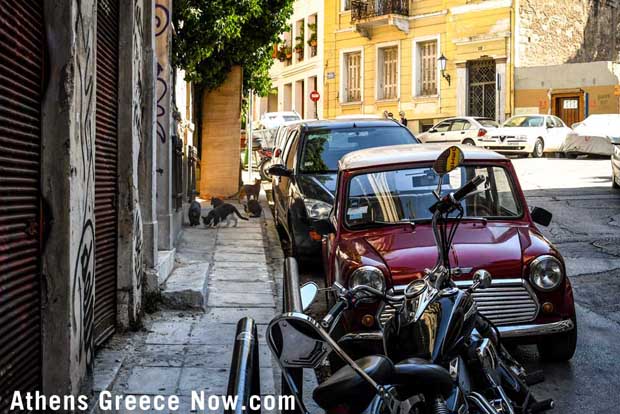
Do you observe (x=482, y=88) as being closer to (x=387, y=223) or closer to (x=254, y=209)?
(x=254, y=209)

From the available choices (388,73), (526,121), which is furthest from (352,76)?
(526,121)

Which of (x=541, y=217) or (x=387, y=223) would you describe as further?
(x=387, y=223)

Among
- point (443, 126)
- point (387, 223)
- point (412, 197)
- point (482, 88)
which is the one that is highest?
point (482, 88)

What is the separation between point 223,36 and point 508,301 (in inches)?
446

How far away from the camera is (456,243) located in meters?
6.39

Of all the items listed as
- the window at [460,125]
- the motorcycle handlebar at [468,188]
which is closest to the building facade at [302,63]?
the window at [460,125]

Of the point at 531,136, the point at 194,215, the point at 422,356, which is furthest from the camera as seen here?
the point at 531,136

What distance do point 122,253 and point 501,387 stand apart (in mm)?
3648

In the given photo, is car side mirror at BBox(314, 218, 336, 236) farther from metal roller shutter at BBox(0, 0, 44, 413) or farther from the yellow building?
the yellow building

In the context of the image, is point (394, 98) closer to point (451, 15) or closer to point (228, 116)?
point (451, 15)

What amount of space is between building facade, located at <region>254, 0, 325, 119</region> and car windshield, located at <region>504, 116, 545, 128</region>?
43.5 feet

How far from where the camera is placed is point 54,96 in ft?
14.9

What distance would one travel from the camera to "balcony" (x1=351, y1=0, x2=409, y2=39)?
38.6 metres

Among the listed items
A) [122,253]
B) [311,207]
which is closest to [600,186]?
[311,207]
